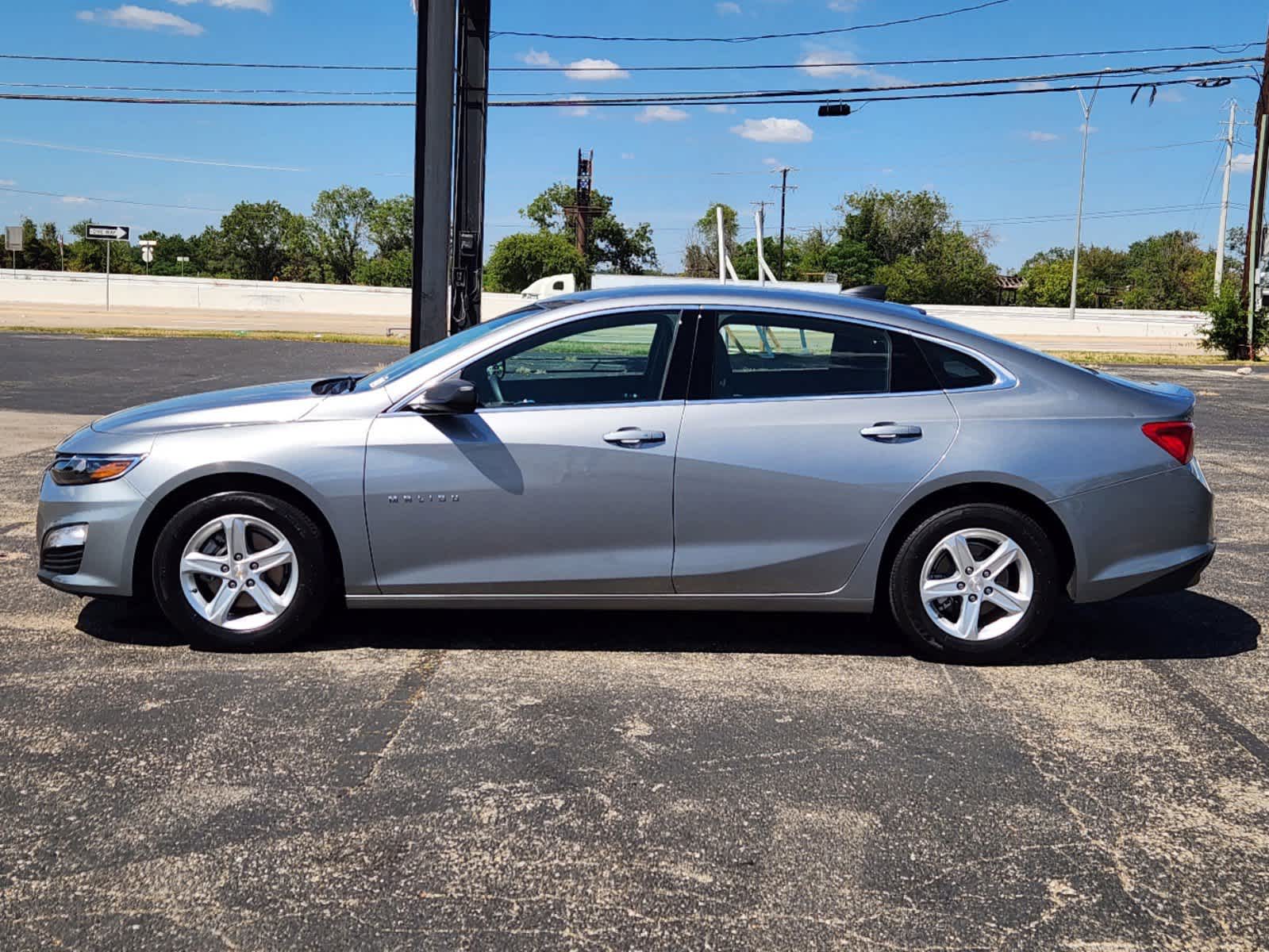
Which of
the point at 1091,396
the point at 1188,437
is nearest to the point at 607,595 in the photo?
the point at 1091,396

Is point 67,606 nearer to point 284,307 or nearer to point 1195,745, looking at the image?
point 1195,745

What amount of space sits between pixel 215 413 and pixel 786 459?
7.89 ft

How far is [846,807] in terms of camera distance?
3.66 m

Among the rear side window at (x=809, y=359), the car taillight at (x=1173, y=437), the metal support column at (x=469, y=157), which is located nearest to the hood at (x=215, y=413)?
the rear side window at (x=809, y=359)

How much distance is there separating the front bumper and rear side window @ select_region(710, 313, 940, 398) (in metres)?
2.49

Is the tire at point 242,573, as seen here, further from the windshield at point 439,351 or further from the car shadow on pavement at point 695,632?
the windshield at point 439,351

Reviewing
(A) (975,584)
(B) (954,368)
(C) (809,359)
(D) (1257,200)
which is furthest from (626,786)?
(D) (1257,200)

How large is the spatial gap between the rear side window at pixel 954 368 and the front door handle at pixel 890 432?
0.29 meters

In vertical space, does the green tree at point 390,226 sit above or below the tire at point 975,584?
above

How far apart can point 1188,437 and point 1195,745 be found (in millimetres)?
1513

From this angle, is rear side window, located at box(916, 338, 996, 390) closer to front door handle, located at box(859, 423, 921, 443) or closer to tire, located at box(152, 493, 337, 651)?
front door handle, located at box(859, 423, 921, 443)

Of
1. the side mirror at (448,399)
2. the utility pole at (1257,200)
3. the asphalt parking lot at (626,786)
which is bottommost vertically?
the asphalt parking lot at (626,786)

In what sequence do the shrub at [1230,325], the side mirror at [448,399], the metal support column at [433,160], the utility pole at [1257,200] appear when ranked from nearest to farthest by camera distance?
the side mirror at [448,399]
the metal support column at [433,160]
the utility pole at [1257,200]
the shrub at [1230,325]

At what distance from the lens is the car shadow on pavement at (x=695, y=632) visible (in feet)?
17.6
